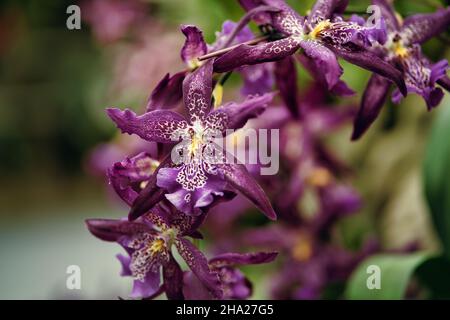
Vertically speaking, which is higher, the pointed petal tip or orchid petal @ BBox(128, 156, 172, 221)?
the pointed petal tip

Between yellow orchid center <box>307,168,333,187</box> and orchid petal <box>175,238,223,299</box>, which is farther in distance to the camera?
yellow orchid center <box>307,168,333,187</box>

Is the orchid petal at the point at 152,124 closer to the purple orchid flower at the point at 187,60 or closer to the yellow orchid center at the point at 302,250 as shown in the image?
the purple orchid flower at the point at 187,60

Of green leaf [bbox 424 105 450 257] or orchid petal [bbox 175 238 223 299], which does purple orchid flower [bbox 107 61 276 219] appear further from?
green leaf [bbox 424 105 450 257]

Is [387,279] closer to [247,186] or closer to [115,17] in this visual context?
[247,186]

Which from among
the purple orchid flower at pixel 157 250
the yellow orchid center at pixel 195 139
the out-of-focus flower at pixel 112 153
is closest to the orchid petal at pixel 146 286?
the purple orchid flower at pixel 157 250

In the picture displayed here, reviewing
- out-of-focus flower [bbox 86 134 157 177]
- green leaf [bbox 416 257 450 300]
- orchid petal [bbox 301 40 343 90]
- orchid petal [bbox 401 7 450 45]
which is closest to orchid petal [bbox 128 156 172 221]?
orchid petal [bbox 301 40 343 90]

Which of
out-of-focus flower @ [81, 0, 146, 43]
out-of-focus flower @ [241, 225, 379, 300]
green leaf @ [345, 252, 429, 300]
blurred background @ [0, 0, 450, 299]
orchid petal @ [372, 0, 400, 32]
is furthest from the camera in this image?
out-of-focus flower @ [81, 0, 146, 43]

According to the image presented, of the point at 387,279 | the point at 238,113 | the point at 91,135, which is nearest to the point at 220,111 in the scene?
the point at 238,113

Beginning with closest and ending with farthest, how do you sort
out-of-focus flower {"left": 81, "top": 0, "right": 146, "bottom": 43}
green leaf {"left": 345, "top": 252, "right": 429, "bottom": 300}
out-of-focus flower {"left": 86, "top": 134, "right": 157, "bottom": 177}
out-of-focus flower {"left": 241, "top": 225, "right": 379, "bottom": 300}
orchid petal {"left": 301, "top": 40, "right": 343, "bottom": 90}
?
orchid petal {"left": 301, "top": 40, "right": 343, "bottom": 90}
green leaf {"left": 345, "top": 252, "right": 429, "bottom": 300}
out-of-focus flower {"left": 241, "top": 225, "right": 379, "bottom": 300}
out-of-focus flower {"left": 86, "top": 134, "right": 157, "bottom": 177}
out-of-focus flower {"left": 81, "top": 0, "right": 146, "bottom": 43}
